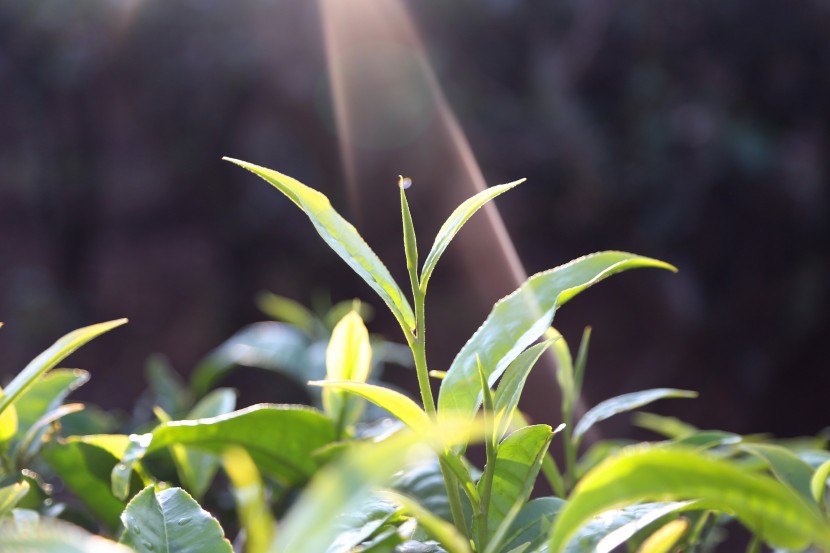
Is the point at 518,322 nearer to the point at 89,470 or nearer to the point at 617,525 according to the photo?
the point at 617,525

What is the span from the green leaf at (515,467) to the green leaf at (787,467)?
15cm

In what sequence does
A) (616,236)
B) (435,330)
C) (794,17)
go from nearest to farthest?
1. (794,17)
2. (616,236)
3. (435,330)

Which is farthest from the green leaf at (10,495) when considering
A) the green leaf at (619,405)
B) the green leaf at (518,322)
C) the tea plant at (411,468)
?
the green leaf at (619,405)

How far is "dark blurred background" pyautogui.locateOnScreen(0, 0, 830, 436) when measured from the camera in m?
2.42

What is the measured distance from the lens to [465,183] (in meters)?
2.70

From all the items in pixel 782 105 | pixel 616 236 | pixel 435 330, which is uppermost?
pixel 782 105

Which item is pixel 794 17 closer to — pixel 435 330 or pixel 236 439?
pixel 435 330

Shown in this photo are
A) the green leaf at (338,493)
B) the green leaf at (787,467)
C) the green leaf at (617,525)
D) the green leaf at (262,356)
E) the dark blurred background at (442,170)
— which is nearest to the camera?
the green leaf at (338,493)

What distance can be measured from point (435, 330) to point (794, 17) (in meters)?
1.57

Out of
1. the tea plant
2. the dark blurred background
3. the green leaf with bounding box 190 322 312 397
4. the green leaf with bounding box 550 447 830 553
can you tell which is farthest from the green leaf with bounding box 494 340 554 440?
the dark blurred background

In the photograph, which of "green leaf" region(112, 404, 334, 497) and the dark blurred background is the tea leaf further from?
the dark blurred background

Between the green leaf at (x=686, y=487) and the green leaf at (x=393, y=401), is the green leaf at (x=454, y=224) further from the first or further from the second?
the green leaf at (x=686, y=487)

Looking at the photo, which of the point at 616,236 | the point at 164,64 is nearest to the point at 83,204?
the point at 164,64

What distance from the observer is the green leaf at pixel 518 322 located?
39cm
